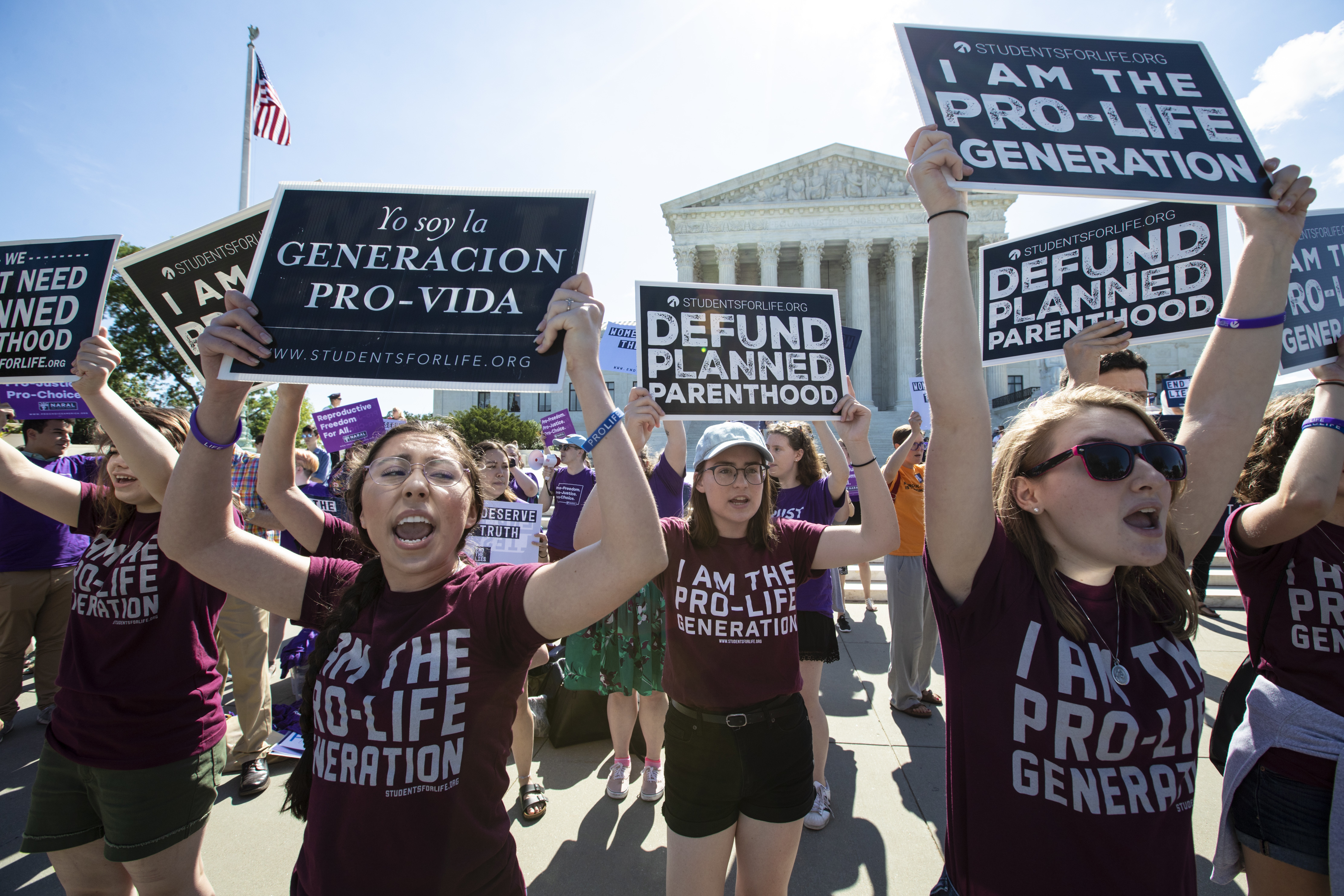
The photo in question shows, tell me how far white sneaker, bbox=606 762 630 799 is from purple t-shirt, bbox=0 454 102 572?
4138 millimetres

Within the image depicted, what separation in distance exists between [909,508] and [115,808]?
5083 millimetres

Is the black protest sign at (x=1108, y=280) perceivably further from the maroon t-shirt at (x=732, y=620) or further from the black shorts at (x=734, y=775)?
the black shorts at (x=734, y=775)

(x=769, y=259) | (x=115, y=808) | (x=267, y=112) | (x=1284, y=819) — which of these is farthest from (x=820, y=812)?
(x=769, y=259)

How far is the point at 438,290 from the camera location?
1983 mm

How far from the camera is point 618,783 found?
3.58 meters

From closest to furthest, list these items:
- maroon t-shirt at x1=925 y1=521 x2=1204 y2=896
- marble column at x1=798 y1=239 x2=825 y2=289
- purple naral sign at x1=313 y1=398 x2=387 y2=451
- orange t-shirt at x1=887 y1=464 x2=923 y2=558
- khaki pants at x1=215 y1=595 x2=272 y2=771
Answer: maroon t-shirt at x1=925 y1=521 x2=1204 y2=896 < khaki pants at x1=215 y1=595 x2=272 y2=771 < orange t-shirt at x1=887 y1=464 x2=923 y2=558 < purple naral sign at x1=313 y1=398 x2=387 y2=451 < marble column at x1=798 y1=239 x2=825 y2=289

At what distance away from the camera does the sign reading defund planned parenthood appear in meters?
1.87

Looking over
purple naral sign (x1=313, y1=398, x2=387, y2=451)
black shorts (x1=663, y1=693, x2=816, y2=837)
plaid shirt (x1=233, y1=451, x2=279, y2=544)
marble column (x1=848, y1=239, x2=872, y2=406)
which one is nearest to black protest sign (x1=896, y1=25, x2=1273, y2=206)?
black shorts (x1=663, y1=693, x2=816, y2=837)

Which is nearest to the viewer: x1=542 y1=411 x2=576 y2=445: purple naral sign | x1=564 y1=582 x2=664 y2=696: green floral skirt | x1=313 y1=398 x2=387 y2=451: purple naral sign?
x1=564 y1=582 x2=664 y2=696: green floral skirt

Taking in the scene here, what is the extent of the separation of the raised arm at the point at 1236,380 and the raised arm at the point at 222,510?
255cm

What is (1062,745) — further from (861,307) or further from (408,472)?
(861,307)

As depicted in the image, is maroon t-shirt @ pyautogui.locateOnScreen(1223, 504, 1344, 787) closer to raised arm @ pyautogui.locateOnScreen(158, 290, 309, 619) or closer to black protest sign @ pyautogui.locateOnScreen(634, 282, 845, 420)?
black protest sign @ pyautogui.locateOnScreen(634, 282, 845, 420)

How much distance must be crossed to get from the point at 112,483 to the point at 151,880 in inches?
56.9

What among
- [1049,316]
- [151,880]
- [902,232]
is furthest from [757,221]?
[151,880]
